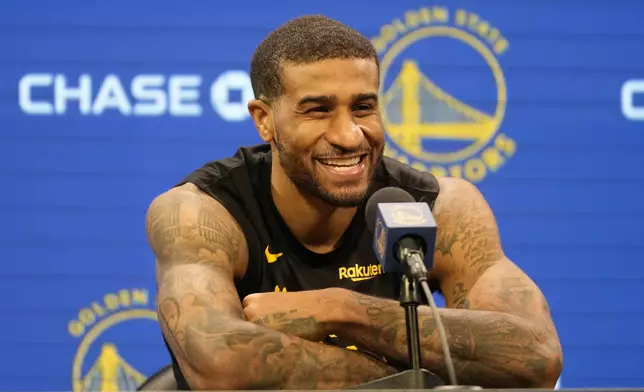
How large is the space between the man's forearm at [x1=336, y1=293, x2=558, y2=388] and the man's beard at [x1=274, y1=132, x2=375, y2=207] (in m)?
0.39

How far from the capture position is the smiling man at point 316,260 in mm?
2537

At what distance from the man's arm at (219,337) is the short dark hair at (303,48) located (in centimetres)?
45

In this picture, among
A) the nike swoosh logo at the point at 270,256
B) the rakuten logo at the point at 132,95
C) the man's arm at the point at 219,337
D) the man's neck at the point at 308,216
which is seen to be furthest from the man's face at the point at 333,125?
the rakuten logo at the point at 132,95

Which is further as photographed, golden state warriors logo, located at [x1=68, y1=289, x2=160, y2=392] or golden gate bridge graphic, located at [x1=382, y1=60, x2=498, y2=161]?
golden gate bridge graphic, located at [x1=382, y1=60, x2=498, y2=161]

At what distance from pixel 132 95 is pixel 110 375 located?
103 centimetres

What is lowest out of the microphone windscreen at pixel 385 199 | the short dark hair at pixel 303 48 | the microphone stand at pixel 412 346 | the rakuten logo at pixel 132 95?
the microphone stand at pixel 412 346

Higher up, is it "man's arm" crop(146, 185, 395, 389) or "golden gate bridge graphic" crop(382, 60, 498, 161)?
"golden gate bridge graphic" crop(382, 60, 498, 161)

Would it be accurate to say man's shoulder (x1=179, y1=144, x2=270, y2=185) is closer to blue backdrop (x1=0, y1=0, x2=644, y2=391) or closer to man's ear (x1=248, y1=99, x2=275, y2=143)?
man's ear (x1=248, y1=99, x2=275, y2=143)

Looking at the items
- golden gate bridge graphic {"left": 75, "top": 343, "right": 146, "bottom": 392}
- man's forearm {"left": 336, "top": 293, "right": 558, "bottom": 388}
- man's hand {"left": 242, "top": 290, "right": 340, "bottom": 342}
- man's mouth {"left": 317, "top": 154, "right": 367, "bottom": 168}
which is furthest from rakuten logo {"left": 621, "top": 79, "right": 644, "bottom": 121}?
golden gate bridge graphic {"left": 75, "top": 343, "right": 146, "bottom": 392}

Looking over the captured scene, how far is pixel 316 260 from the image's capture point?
3.03m

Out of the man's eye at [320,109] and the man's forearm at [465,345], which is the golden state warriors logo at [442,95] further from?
the man's forearm at [465,345]

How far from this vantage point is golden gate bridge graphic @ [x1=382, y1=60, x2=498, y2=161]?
3984 millimetres

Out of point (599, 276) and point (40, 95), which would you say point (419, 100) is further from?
point (40, 95)

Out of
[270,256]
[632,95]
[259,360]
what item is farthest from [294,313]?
[632,95]
